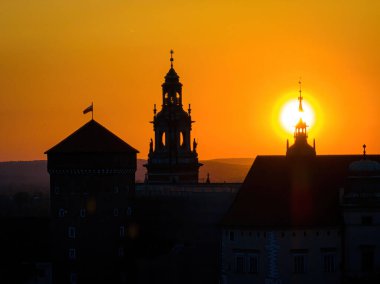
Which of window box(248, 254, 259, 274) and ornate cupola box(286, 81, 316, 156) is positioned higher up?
ornate cupola box(286, 81, 316, 156)

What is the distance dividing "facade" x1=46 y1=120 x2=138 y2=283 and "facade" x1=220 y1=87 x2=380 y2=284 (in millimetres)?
11070

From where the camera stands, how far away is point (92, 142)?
10044cm

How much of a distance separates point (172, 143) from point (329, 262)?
97.5ft

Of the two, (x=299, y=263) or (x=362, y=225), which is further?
(x=362, y=225)

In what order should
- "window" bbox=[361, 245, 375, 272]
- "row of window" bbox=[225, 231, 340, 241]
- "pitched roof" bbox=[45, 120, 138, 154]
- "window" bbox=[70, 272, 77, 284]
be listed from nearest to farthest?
"row of window" bbox=[225, 231, 340, 241] < "window" bbox=[361, 245, 375, 272] < "window" bbox=[70, 272, 77, 284] < "pitched roof" bbox=[45, 120, 138, 154]

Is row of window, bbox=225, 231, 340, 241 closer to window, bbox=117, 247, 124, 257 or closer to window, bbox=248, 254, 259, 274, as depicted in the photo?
window, bbox=248, 254, 259, 274

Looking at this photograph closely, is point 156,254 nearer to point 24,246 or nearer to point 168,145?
point 24,246

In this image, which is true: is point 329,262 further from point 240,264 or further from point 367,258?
point 240,264

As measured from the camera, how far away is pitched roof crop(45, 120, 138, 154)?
9975cm

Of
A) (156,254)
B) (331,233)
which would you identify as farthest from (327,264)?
(156,254)

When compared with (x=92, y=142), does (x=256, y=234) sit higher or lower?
lower

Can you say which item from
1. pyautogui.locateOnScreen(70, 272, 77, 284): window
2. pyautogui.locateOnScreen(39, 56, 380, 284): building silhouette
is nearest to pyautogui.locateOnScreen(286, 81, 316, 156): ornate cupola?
pyautogui.locateOnScreen(39, 56, 380, 284): building silhouette

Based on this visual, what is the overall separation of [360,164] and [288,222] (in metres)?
6.67

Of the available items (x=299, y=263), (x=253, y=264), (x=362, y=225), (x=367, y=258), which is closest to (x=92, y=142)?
(x=253, y=264)
